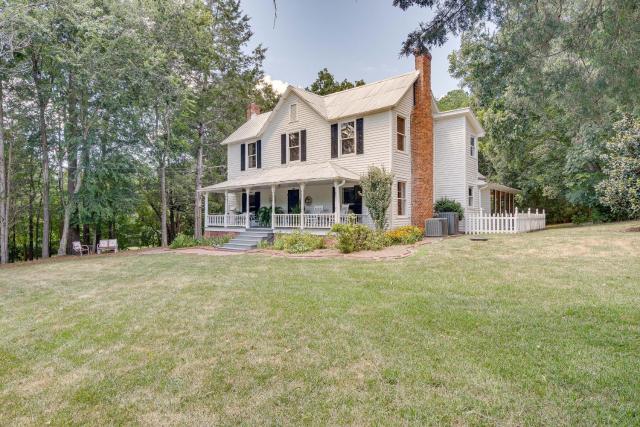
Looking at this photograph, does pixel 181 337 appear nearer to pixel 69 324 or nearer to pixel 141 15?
pixel 69 324

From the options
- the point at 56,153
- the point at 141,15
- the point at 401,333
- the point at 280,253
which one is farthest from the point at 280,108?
the point at 401,333

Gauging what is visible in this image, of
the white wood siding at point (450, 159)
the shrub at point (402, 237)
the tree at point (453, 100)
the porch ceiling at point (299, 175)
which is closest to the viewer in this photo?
the shrub at point (402, 237)

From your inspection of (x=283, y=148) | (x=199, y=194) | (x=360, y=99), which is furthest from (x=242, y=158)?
(x=360, y=99)

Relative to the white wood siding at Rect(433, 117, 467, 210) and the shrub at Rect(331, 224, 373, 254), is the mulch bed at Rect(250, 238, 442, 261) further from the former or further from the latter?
the white wood siding at Rect(433, 117, 467, 210)

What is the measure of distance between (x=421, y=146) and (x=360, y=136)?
9.83 ft

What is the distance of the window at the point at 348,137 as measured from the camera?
631 inches

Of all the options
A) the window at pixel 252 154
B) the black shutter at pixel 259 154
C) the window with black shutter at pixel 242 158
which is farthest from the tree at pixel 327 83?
the black shutter at pixel 259 154

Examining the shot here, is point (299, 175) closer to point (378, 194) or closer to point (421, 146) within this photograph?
point (378, 194)

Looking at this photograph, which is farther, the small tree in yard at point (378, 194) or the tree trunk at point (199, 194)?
the tree trunk at point (199, 194)

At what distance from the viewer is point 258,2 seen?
4109 mm

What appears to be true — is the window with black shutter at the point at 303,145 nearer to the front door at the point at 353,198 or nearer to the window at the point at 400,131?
the front door at the point at 353,198

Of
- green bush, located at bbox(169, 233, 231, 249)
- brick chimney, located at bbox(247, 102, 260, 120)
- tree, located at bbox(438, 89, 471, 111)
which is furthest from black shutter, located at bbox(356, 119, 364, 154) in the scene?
tree, located at bbox(438, 89, 471, 111)

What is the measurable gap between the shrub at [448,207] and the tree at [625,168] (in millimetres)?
5977

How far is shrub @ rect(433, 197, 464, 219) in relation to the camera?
54.4 feet
